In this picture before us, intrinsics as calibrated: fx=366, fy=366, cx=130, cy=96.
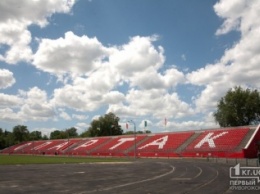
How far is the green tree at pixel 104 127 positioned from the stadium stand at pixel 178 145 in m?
31.0

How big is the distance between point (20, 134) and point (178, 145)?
131 meters

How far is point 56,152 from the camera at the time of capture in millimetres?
108625

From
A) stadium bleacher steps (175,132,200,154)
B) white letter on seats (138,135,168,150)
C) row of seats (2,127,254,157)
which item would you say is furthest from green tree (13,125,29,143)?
stadium bleacher steps (175,132,200,154)

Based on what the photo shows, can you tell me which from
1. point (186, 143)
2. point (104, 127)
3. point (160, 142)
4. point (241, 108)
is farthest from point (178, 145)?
point (104, 127)

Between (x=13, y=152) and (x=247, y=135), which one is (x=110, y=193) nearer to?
(x=247, y=135)

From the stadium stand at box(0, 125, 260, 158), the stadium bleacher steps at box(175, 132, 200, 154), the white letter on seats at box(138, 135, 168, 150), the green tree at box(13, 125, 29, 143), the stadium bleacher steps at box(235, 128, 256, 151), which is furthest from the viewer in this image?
the green tree at box(13, 125, 29, 143)

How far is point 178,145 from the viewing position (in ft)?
259

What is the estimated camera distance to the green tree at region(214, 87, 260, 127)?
99.0 meters

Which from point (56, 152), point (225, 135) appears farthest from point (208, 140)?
point (56, 152)

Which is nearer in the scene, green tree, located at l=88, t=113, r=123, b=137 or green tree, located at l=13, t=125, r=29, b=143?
green tree, located at l=88, t=113, r=123, b=137

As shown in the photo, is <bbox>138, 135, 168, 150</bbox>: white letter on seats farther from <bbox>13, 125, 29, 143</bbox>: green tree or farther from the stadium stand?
<bbox>13, 125, 29, 143</bbox>: green tree

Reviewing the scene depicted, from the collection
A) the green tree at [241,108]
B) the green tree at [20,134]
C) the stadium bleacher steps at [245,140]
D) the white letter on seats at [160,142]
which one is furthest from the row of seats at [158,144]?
the green tree at [20,134]

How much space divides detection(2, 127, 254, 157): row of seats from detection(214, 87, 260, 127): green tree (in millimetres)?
19930

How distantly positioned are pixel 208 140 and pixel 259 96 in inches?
1362
